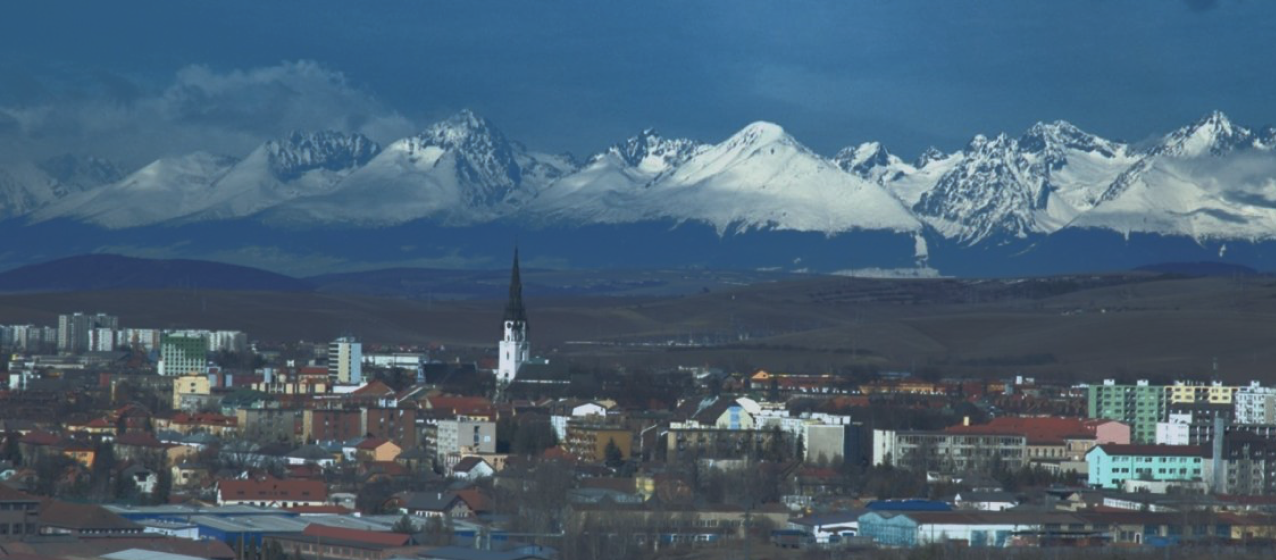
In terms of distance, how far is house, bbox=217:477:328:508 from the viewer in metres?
51.4

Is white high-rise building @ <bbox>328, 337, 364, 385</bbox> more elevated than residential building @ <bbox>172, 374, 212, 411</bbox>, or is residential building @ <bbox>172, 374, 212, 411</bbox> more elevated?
white high-rise building @ <bbox>328, 337, 364, 385</bbox>

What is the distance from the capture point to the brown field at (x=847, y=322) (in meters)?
103

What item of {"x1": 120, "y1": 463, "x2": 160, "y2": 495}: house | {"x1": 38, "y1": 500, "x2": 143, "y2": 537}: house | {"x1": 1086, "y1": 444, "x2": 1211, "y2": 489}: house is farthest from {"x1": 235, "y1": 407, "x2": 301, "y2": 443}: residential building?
{"x1": 38, "y1": 500, "x2": 143, "y2": 537}: house

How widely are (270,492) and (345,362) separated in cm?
4034

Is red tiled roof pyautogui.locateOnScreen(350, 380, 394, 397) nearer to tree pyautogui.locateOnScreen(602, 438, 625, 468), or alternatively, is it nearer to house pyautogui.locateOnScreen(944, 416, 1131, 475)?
tree pyautogui.locateOnScreen(602, 438, 625, 468)

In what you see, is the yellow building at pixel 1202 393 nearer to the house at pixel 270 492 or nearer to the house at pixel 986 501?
the house at pixel 986 501

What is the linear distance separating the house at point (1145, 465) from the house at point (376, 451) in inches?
538

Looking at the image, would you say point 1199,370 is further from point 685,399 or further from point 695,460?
point 695,460

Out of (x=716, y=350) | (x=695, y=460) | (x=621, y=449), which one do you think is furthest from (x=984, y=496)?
(x=716, y=350)

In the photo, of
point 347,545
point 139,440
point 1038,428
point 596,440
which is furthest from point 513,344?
point 347,545

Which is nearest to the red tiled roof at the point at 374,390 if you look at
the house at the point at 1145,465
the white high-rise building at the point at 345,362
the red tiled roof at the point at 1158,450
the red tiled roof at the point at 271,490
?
the white high-rise building at the point at 345,362

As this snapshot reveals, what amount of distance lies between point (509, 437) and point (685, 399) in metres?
11.8

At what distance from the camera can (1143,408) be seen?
71938mm

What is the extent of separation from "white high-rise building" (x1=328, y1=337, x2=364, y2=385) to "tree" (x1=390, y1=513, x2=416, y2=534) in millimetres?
44667
